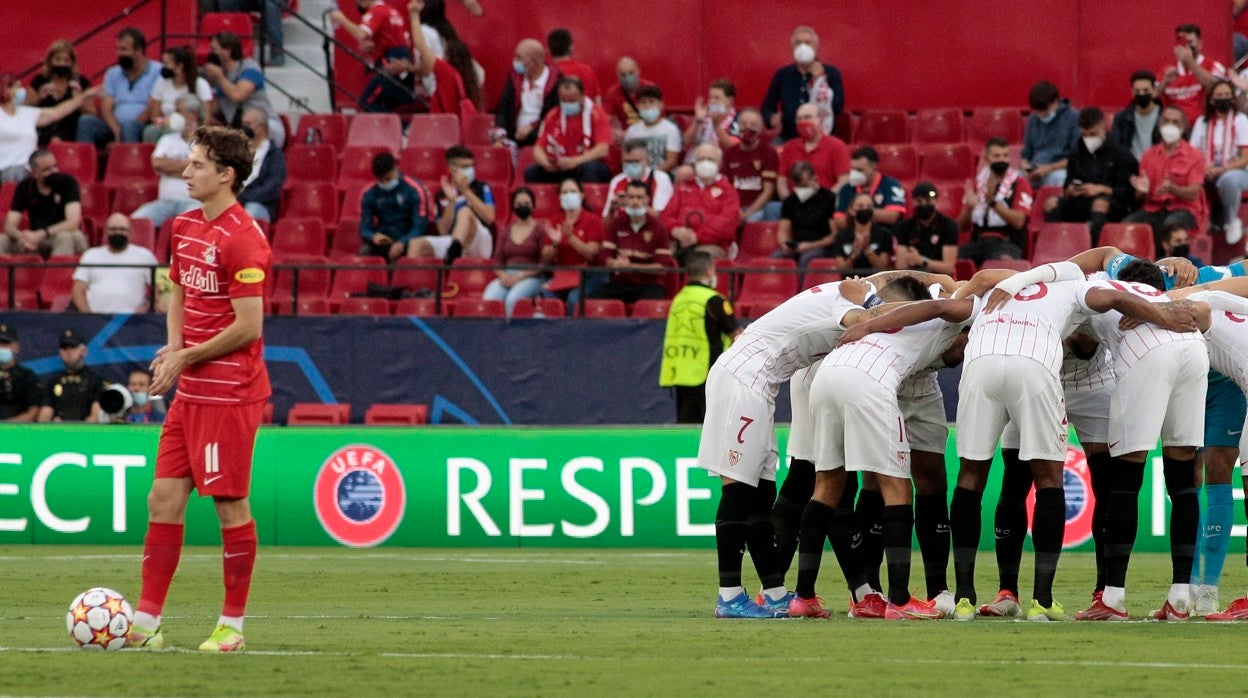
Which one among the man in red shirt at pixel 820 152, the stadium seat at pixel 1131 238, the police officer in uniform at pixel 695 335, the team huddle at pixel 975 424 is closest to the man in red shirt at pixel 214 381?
the team huddle at pixel 975 424

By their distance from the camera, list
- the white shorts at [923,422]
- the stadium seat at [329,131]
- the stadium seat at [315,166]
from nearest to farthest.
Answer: the white shorts at [923,422]
the stadium seat at [315,166]
the stadium seat at [329,131]

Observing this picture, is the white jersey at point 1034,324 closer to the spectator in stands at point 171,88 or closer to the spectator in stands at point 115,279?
the spectator in stands at point 115,279

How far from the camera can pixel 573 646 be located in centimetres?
862

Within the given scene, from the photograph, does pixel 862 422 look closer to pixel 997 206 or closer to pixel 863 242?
pixel 863 242

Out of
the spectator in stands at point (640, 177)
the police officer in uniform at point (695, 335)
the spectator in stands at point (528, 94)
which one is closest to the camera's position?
the police officer in uniform at point (695, 335)

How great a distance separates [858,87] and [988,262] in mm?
6984

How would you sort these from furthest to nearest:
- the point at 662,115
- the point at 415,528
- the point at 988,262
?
1. the point at 662,115
2. the point at 988,262
3. the point at 415,528

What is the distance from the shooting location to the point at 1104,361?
35.3 feet

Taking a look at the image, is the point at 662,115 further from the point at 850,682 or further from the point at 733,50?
the point at 850,682

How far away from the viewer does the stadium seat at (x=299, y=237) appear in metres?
21.0

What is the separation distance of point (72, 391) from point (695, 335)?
6.14 metres

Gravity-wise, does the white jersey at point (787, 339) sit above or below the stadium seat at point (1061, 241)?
below

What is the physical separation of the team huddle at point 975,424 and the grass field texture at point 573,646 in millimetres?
402

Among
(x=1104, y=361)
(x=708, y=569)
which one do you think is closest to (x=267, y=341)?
(x=708, y=569)
